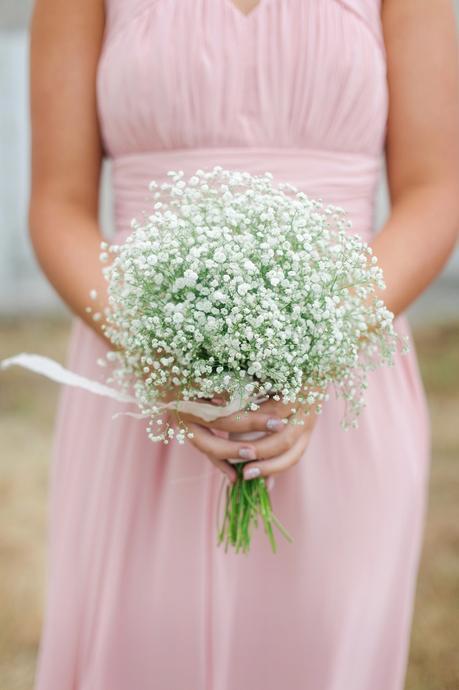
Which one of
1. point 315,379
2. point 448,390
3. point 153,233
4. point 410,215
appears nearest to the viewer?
point 153,233

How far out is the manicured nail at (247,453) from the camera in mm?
1565

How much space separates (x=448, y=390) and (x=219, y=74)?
4739 mm

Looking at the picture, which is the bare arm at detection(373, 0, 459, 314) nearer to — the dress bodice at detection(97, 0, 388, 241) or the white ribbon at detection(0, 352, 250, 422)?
the dress bodice at detection(97, 0, 388, 241)

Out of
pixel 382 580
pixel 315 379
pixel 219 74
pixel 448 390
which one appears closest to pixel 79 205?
pixel 219 74

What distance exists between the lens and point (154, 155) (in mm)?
1875

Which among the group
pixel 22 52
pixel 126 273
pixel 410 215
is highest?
pixel 22 52

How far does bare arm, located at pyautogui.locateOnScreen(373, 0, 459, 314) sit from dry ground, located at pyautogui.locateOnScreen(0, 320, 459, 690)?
192cm

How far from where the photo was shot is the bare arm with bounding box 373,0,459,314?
5.89ft

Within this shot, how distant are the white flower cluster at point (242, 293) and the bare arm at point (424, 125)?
0.40 m

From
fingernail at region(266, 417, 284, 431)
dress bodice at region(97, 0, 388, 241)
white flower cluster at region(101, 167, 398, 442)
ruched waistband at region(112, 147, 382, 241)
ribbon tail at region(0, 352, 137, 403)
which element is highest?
dress bodice at region(97, 0, 388, 241)

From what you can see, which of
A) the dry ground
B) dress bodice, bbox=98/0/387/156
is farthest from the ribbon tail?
the dry ground

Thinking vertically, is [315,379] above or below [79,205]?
below

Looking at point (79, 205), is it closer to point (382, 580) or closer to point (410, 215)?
point (410, 215)

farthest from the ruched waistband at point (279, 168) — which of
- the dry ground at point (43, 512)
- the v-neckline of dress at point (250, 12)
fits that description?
the dry ground at point (43, 512)
